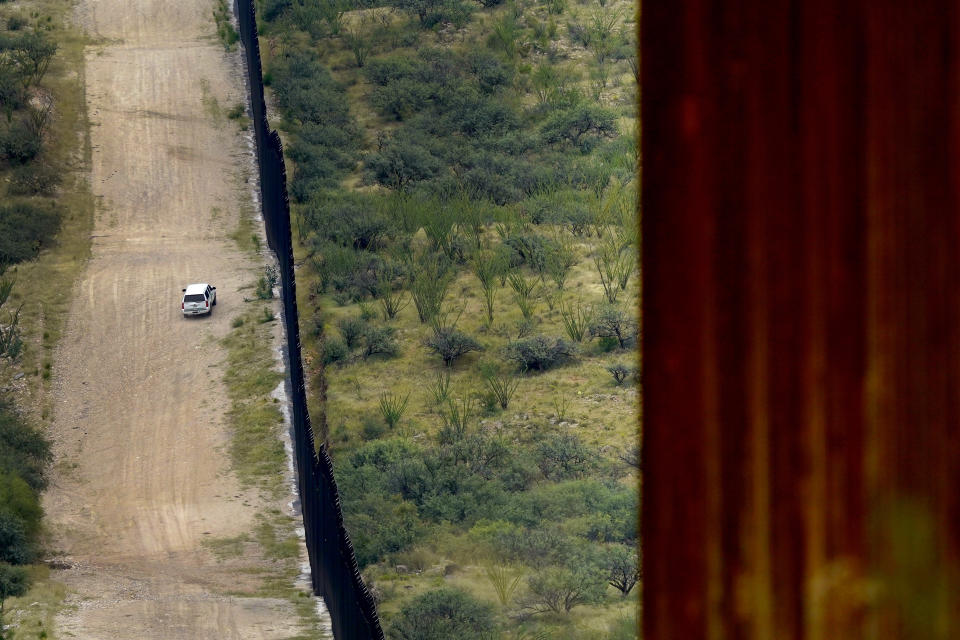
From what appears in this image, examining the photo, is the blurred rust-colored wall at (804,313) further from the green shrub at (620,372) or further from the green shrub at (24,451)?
the green shrub at (24,451)

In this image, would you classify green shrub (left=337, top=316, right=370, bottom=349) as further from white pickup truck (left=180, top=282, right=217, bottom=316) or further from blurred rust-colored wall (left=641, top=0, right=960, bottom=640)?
blurred rust-colored wall (left=641, top=0, right=960, bottom=640)

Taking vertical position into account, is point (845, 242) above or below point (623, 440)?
above

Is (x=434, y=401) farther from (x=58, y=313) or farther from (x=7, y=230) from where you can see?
(x=7, y=230)

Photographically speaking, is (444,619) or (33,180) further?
(33,180)

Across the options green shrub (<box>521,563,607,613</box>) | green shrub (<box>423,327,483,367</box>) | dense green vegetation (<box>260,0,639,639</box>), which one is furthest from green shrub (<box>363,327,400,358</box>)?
green shrub (<box>521,563,607,613</box>)

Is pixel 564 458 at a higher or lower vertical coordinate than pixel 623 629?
higher

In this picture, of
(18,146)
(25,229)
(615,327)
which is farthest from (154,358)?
(18,146)

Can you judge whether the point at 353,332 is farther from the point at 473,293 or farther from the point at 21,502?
the point at 21,502

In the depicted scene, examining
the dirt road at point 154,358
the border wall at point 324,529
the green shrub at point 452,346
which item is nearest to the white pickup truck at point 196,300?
the dirt road at point 154,358

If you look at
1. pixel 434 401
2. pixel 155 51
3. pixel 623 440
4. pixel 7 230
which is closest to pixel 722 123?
pixel 623 440
